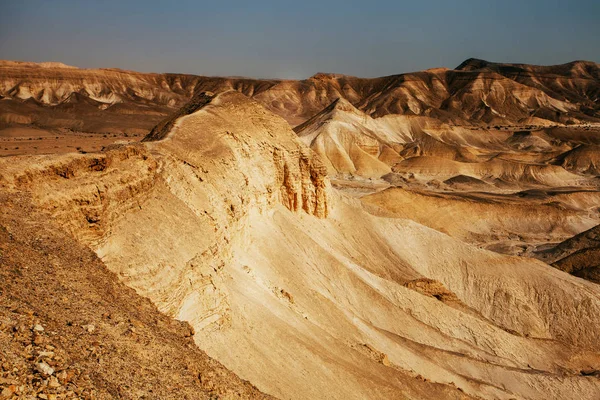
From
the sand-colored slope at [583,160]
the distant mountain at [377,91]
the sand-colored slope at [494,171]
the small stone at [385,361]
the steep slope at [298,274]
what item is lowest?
the small stone at [385,361]

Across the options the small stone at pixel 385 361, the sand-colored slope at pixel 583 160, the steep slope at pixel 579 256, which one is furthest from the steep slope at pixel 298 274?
the sand-colored slope at pixel 583 160

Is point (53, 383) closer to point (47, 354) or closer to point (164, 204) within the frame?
point (47, 354)

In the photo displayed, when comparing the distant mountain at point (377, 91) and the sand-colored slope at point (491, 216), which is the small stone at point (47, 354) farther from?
the distant mountain at point (377, 91)

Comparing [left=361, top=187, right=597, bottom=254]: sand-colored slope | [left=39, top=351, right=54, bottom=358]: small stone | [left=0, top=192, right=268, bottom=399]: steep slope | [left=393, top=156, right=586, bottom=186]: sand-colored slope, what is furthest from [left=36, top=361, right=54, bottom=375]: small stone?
[left=393, top=156, right=586, bottom=186]: sand-colored slope

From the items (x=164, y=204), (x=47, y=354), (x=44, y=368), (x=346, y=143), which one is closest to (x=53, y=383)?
(x=44, y=368)

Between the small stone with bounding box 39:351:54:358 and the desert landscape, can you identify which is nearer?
the small stone with bounding box 39:351:54:358

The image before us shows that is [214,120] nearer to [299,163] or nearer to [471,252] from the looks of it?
[299,163]

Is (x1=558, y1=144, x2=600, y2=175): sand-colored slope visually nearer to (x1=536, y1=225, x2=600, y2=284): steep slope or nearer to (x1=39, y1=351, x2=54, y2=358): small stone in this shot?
(x1=536, y1=225, x2=600, y2=284): steep slope
